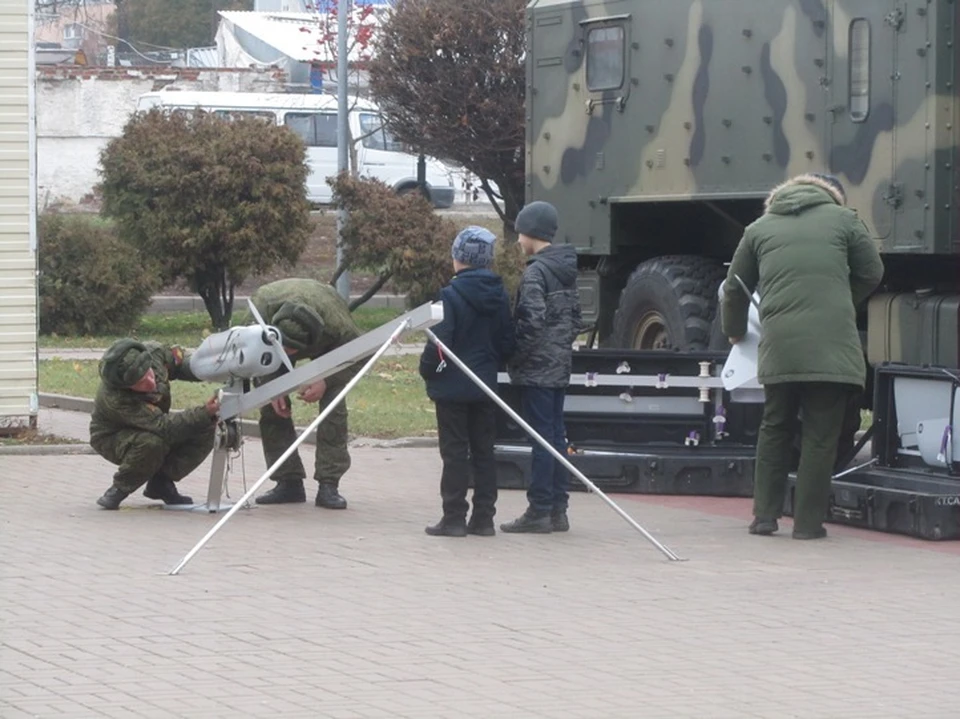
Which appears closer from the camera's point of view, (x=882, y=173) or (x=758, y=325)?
(x=758, y=325)

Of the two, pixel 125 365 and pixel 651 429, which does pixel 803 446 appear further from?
pixel 125 365

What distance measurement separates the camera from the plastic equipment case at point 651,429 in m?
11.4

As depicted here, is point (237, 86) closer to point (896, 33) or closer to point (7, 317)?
point (7, 317)

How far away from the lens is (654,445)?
11719 millimetres

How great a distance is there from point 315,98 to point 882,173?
91.1 ft

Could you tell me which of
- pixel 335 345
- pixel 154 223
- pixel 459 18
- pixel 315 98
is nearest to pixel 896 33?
pixel 335 345

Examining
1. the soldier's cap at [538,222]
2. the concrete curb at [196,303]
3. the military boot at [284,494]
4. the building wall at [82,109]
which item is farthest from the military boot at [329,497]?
the building wall at [82,109]

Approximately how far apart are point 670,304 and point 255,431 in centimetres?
321

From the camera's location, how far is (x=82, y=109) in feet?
136

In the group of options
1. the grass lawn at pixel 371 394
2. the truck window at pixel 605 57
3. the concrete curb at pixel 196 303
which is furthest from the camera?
the concrete curb at pixel 196 303

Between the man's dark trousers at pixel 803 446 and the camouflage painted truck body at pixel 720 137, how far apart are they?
147cm

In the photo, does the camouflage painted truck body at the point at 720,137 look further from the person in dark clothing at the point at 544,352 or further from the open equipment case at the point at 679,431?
the person in dark clothing at the point at 544,352

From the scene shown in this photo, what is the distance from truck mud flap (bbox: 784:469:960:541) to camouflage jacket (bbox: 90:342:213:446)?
10.6 ft

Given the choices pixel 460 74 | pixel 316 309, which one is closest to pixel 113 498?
pixel 316 309
